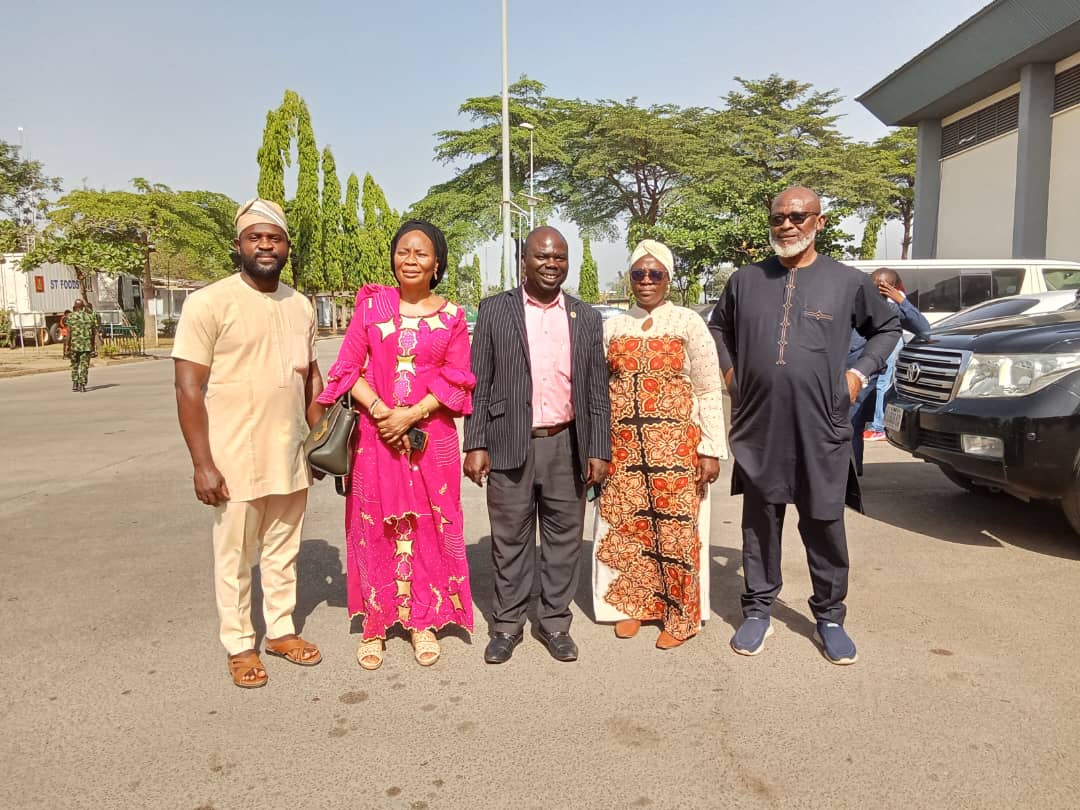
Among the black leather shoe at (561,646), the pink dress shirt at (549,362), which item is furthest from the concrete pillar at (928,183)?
the black leather shoe at (561,646)

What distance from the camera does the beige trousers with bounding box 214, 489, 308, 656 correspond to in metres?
3.21

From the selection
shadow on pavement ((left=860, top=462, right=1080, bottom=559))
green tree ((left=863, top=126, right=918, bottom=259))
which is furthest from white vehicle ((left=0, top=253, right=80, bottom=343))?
green tree ((left=863, top=126, right=918, bottom=259))

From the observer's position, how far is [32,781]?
2578 millimetres

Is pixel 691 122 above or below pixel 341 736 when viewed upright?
above

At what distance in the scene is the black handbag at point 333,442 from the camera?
10.6ft

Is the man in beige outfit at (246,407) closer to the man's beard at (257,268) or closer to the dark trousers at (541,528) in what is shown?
the man's beard at (257,268)

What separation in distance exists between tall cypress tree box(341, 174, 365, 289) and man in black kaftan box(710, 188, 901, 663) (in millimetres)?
43970

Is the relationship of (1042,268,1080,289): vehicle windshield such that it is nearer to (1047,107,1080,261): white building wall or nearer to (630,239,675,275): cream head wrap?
(1047,107,1080,261): white building wall

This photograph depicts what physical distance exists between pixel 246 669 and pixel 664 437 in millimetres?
1983

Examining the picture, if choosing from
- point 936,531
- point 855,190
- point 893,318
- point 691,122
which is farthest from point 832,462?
point 691,122

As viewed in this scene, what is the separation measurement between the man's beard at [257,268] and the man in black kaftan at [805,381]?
1899 millimetres

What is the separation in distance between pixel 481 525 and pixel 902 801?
11.9ft

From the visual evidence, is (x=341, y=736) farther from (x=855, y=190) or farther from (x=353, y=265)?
(x=353, y=265)

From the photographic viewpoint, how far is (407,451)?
3381 mm
